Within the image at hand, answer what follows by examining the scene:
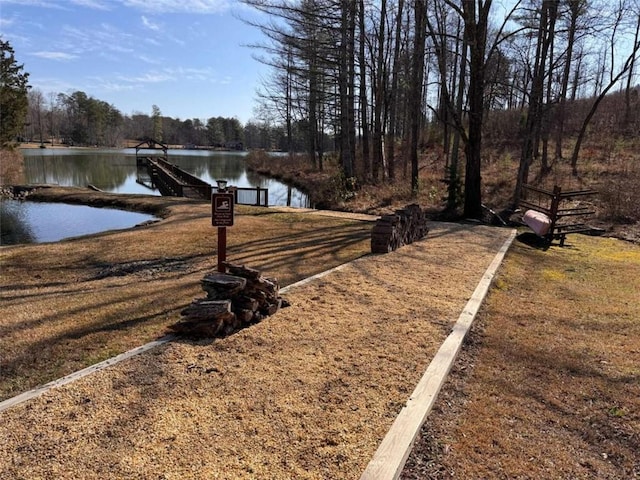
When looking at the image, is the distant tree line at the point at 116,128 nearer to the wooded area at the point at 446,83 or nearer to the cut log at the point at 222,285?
the wooded area at the point at 446,83

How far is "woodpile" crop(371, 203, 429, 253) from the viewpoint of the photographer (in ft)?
24.3

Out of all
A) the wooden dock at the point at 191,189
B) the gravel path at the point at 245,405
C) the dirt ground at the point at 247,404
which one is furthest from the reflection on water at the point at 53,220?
the gravel path at the point at 245,405

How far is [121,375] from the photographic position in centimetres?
296

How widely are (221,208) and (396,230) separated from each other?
4.04 m

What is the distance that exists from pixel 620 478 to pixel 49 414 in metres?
3.19

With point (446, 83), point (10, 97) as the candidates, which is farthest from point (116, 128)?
point (446, 83)

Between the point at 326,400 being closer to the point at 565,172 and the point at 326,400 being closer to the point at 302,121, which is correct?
the point at 565,172

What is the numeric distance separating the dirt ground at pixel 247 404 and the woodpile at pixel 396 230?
9.22 feet

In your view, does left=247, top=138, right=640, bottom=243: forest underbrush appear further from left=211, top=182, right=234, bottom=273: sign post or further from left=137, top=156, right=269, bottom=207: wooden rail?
left=211, top=182, right=234, bottom=273: sign post

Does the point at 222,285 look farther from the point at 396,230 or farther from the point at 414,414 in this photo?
the point at 396,230

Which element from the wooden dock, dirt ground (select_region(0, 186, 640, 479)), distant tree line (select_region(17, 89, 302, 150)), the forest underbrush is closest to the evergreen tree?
the wooden dock

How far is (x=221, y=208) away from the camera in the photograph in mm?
4500

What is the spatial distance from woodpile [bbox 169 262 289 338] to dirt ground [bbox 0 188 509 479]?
0.40ft

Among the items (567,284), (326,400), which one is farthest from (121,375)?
(567,284)
